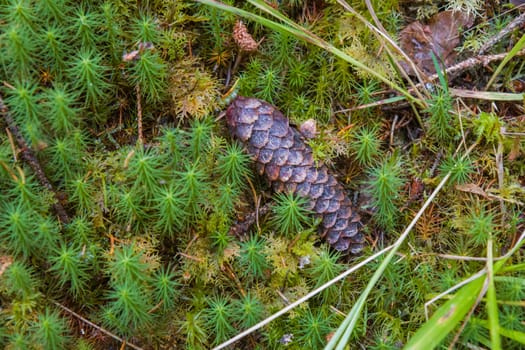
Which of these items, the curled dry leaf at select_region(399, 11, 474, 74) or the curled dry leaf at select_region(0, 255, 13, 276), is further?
the curled dry leaf at select_region(399, 11, 474, 74)

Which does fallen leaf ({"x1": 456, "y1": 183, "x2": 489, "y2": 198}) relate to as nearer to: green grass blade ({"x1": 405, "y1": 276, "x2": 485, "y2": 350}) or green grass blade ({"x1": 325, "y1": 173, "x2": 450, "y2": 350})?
green grass blade ({"x1": 325, "y1": 173, "x2": 450, "y2": 350})

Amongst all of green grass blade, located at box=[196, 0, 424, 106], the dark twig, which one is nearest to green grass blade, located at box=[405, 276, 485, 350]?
green grass blade, located at box=[196, 0, 424, 106]

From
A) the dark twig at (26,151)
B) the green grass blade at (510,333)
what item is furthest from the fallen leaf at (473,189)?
the dark twig at (26,151)

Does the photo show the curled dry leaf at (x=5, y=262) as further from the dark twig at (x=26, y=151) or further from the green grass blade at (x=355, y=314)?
the green grass blade at (x=355, y=314)

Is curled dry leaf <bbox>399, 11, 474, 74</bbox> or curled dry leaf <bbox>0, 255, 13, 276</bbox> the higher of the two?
curled dry leaf <bbox>399, 11, 474, 74</bbox>

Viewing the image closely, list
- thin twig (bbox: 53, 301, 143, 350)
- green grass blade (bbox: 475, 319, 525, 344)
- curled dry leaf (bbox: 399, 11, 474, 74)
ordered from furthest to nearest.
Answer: curled dry leaf (bbox: 399, 11, 474, 74) < thin twig (bbox: 53, 301, 143, 350) < green grass blade (bbox: 475, 319, 525, 344)

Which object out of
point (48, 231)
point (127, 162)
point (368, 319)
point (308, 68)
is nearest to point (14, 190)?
point (48, 231)

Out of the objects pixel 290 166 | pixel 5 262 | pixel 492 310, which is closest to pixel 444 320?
pixel 492 310

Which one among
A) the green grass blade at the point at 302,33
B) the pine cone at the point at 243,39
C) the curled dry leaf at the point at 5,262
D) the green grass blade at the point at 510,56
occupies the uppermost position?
the green grass blade at the point at 510,56
